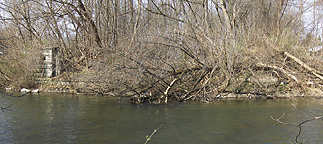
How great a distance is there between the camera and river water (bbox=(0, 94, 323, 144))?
24.2ft

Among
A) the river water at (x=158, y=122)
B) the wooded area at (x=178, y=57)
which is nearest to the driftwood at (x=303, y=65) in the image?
the wooded area at (x=178, y=57)

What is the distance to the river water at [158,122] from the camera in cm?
738

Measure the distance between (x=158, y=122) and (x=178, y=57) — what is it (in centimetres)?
393

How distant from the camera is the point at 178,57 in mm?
12234

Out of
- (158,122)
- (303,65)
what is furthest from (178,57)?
(303,65)

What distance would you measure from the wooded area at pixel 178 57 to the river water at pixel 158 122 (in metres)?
0.95

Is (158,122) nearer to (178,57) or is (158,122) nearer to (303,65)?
(178,57)

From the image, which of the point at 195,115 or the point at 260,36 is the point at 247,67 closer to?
the point at 260,36

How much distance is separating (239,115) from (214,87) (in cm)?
310

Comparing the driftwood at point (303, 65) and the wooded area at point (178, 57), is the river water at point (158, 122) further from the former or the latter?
the driftwood at point (303, 65)

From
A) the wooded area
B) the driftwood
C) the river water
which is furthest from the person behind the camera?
the driftwood

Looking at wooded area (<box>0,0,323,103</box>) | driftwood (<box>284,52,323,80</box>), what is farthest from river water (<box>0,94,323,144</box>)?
driftwood (<box>284,52,323,80</box>)

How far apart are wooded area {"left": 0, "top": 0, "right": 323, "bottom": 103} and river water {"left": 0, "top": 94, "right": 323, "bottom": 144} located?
95 cm

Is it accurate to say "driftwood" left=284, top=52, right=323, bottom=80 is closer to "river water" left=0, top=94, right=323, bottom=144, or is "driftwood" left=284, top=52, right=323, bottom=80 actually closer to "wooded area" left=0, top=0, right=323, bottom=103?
"wooded area" left=0, top=0, right=323, bottom=103
